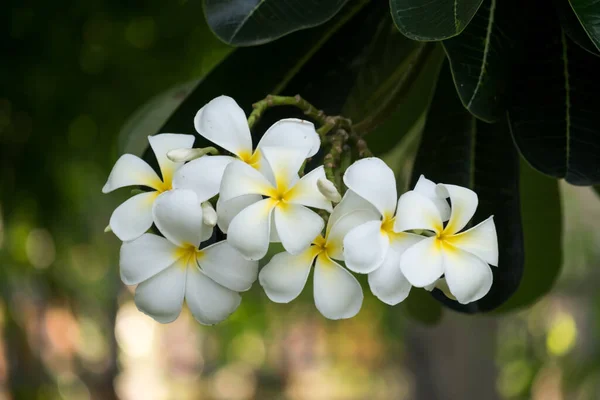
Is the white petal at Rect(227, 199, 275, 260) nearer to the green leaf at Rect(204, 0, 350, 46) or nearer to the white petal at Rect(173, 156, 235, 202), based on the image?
the white petal at Rect(173, 156, 235, 202)

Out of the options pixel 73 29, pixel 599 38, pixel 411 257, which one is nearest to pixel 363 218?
pixel 411 257

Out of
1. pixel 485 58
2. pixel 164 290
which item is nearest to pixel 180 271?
pixel 164 290

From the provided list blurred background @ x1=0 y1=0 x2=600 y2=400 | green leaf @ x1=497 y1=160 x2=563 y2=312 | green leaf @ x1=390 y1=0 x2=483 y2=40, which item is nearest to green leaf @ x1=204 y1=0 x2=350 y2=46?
green leaf @ x1=390 y1=0 x2=483 y2=40

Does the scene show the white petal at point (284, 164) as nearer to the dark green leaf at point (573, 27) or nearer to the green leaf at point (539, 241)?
the dark green leaf at point (573, 27)

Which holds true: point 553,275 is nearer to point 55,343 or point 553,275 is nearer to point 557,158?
point 557,158

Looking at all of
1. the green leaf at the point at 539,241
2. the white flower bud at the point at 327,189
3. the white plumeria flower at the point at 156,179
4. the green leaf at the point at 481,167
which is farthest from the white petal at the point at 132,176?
the green leaf at the point at 539,241
